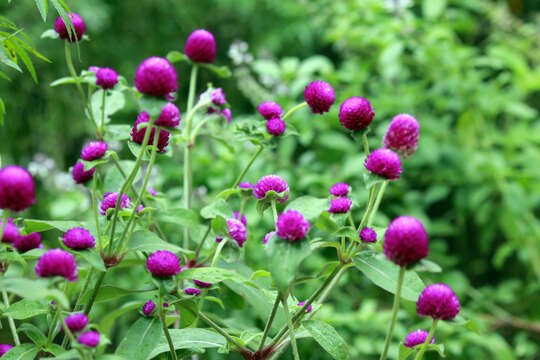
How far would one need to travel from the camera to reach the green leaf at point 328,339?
2.03 feet

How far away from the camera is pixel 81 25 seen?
2.72ft

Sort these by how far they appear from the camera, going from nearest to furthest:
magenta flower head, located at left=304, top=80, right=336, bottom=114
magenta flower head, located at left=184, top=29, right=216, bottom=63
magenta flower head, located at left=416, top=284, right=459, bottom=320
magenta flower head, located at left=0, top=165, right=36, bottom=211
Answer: magenta flower head, located at left=0, top=165, right=36, bottom=211 → magenta flower head, located at left=416, top=284, right=459, bottom=320 → magenta flower head, located at left=304, top=80, right=336, bottom=114 → magenta flower head, located at left=184, top=29, right=216, bottom=63

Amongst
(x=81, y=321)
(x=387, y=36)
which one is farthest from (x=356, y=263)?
(x=387, y=36)

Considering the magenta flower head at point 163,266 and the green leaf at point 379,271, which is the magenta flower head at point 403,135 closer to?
the green leaf at point 379,271

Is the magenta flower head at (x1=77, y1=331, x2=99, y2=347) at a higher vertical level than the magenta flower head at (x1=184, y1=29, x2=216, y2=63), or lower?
lower

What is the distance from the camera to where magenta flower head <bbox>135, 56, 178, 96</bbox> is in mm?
552

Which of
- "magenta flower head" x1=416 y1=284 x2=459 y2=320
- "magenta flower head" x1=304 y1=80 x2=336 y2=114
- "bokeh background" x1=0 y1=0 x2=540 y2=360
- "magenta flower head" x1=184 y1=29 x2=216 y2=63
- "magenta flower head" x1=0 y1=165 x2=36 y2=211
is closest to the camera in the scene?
"magenta flower head" x1=0 y1=165 x2=36 y2=211

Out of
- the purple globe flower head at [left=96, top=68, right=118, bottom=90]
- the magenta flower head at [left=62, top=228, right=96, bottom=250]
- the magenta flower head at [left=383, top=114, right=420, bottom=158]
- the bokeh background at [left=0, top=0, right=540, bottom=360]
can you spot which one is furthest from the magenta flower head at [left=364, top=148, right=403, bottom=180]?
the bokeh background at [left=0, top=0, right=540, bottom=360]

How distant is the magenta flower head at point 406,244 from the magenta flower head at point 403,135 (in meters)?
0.13

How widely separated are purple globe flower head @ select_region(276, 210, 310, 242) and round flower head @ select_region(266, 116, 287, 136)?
24 centimetres

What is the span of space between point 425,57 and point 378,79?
521 mm

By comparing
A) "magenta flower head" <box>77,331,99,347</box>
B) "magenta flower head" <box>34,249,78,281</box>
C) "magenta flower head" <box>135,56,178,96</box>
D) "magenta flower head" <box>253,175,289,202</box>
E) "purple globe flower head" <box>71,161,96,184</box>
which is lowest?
"magenta flower head" <box>77,331,99,347</box>

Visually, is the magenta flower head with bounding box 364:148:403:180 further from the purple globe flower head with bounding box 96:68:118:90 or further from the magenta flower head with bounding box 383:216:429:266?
the purple globe flower head with bounding box 96:68:118:90

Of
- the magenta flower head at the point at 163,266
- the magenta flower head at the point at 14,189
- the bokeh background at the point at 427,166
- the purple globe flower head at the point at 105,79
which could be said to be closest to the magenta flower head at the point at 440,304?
the magenta flower head at the point at 163,266
